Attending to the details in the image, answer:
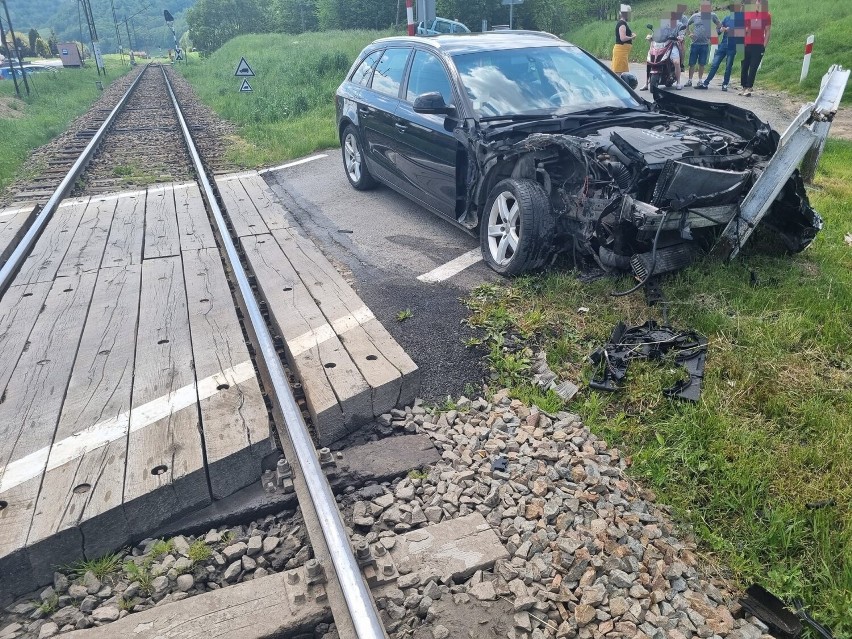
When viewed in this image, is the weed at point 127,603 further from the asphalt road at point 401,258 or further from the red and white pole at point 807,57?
the red and white pole at point 807,57

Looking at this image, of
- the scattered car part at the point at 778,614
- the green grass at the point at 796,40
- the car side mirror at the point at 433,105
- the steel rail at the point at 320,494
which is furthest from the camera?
the green grass at the point at 796,40

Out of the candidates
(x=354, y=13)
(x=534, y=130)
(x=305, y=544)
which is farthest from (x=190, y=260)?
(x=354, y=13)

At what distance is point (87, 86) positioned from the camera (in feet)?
96.4

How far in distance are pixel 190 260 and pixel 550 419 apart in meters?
3.38

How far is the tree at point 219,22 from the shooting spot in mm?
74188

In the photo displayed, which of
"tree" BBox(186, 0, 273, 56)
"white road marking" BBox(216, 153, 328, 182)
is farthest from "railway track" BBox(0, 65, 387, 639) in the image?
"tree" BBox(186, 0, 273, 56)

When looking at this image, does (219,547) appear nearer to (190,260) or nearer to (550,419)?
(550,419)

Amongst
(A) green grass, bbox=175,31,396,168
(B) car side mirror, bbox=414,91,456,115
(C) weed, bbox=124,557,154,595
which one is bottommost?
(C) weed, bbox=124,557,154,595

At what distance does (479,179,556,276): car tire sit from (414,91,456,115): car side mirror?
0.90 m

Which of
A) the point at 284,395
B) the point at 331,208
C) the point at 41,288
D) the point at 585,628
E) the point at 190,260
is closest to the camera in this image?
the point at 585,628

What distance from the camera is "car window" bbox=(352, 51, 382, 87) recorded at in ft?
24.1

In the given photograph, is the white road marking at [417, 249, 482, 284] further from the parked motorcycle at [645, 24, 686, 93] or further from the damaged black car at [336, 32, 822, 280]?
the parked motorcycle at [645, 24, 686, 93]

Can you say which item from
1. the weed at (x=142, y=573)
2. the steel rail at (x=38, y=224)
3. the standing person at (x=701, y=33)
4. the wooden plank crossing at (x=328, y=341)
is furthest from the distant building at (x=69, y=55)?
the weed at (x=142, y=573)

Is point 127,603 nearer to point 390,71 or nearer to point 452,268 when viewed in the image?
point 452,268
